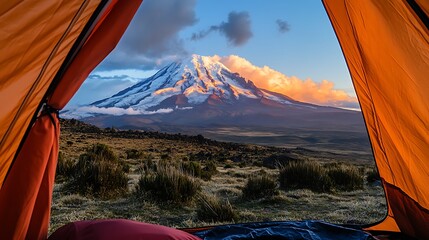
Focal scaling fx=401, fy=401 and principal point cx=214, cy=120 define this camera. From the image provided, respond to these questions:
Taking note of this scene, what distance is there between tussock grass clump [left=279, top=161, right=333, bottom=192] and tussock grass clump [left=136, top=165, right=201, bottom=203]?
2520 mm

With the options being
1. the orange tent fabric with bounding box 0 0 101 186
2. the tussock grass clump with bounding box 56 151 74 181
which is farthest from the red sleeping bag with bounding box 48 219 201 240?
the tussock grass clump with bounding box 56 151 74 181

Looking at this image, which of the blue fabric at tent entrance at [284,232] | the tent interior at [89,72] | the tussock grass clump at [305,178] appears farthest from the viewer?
the tussock grass clump at [305,178]

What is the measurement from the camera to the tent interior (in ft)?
7.70

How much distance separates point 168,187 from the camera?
239 inches

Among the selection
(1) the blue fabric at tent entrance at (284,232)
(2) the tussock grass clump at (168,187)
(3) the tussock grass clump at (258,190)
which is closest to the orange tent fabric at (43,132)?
(1) the blue fabric at tent entrance at (284,232)

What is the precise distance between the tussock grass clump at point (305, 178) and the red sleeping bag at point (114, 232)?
18.4 feet

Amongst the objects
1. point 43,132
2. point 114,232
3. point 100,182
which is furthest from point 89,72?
point 100,182

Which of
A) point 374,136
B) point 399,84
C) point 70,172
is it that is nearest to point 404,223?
point 374,136

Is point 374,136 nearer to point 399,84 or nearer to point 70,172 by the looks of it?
point 399,84

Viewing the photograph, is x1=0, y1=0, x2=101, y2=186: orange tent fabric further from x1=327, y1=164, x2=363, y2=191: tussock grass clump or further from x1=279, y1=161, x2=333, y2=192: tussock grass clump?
x1=327, y1=164, x2=363, y2=191: tussock grass clump

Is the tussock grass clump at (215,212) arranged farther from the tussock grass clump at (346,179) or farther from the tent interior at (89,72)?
the tussock grass clump at (346,179)

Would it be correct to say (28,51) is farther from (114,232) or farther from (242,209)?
(242,209)

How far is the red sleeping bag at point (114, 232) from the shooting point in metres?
2.43

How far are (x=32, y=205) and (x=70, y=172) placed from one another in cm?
590
